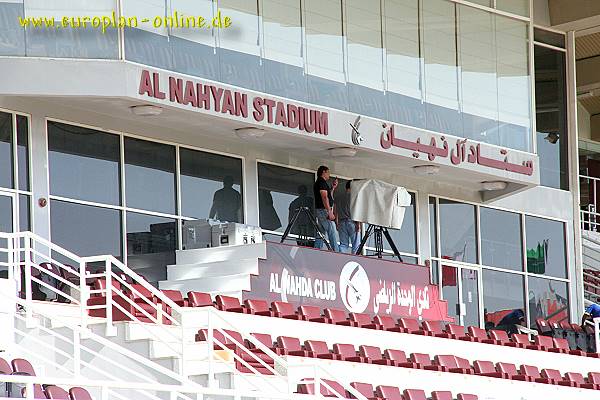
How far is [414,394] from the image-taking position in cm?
1528

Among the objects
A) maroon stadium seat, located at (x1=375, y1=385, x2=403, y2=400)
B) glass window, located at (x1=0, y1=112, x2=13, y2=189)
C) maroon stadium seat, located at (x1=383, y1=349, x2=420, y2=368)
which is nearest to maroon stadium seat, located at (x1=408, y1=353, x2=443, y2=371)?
maroon stadium seat, located at (x1=383, y1=349, x2=420, y2=368)

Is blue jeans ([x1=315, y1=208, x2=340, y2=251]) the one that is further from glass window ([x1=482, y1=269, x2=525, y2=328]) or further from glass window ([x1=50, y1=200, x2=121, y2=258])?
glass window ([x1=482, y1=269, x2=525, y2=328])

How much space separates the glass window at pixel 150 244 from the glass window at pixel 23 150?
1585 mm

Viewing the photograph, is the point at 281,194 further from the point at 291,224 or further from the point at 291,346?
the point at 291,346

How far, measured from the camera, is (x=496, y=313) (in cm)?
2319

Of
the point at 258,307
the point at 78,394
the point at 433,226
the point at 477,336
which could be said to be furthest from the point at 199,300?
the point at 433,226

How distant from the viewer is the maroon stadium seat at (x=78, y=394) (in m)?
10.8

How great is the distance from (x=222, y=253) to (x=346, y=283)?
214 centimetres

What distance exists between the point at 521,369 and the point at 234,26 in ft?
20.3

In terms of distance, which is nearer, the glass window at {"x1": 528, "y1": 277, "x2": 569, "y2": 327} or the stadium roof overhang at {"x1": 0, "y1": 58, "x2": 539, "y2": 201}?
the stadium roof overhang at {"x1": 0, "y1": 58, "x2": 539, "y2": 201}

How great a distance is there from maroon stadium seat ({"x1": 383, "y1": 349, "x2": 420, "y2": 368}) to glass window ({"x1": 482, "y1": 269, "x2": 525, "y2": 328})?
6.39 metres

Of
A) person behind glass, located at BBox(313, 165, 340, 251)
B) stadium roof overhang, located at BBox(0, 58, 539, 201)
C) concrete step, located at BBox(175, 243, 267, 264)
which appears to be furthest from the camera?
person behind glass, located at BBox(313, 165, 340, 251)

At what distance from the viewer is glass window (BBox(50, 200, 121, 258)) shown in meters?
16.2

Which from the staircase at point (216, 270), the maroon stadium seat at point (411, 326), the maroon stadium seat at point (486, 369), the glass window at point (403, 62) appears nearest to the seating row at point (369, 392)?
the maroon stadium seat at point (486, 369)
